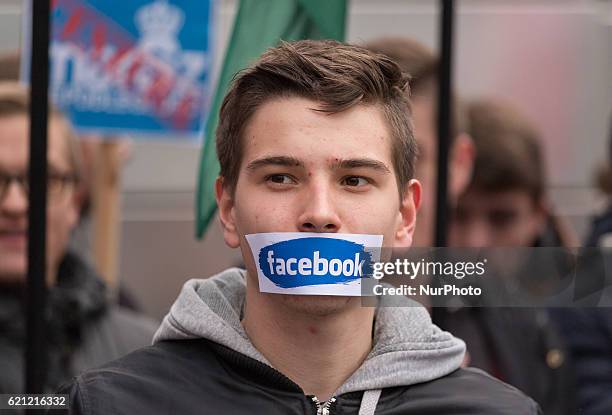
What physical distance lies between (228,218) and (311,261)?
0.75ft

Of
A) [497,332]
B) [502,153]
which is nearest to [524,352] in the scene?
[497,332]

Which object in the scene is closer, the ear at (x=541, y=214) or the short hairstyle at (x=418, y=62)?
the short hairstyle at (x=418, y=62)

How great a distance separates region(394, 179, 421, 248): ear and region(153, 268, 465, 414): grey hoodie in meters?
0.15

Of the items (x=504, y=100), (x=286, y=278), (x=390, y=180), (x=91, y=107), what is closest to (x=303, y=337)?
(x=286, y=278)

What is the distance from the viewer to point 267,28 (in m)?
3.30

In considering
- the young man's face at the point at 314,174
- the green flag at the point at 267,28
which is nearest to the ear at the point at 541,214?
the green flag at the point at 267,28

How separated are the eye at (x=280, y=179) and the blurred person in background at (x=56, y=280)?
1.62 meters

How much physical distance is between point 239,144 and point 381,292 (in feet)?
1.26

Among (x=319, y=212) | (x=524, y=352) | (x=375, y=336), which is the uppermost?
(x=319, y=212)

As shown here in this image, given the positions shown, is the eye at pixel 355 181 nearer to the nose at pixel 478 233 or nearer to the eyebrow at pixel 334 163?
the eyebrow at pixel 334 163

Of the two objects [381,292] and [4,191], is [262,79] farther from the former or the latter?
[4,191]

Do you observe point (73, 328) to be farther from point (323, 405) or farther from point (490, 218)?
point (323, 405)

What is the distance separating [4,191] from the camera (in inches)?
159

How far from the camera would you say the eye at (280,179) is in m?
2.37
